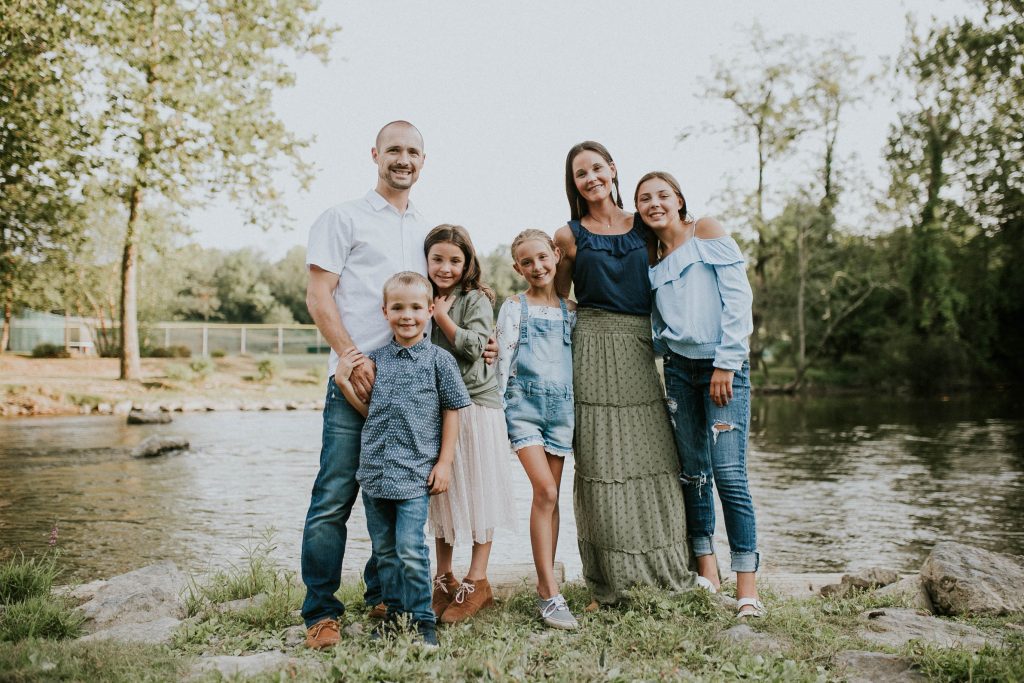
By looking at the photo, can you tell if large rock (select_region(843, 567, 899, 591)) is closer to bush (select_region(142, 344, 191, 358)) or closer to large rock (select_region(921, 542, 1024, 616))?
large rock (select_region(921, 542, 1024, 616))

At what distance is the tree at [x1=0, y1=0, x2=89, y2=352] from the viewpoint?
14.4 metres

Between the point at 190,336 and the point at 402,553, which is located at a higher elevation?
the point at 190,336

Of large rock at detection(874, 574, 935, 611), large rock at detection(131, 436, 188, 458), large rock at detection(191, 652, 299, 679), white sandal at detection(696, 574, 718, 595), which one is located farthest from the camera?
large rock at detection(131, 436, 188, 458)

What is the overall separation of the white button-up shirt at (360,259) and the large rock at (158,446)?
989 centimetres

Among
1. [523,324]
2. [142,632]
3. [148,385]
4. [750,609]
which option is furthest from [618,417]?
[148,385]

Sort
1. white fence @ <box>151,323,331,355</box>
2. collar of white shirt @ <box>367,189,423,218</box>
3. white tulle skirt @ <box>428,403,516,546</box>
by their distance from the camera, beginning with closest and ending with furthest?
1. collar of white shirt @ <box>367,189,423,218</box>
2. white tulle skirt @ <box>428,403,516,546</box>
3. white fence @ <box>151,323,331,355</box>

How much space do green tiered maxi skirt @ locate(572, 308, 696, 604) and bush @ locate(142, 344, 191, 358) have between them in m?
27.5

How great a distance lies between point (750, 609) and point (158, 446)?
10824 millimetres

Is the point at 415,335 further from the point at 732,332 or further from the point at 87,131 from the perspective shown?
the point at 87,131

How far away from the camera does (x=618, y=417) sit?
386 cm

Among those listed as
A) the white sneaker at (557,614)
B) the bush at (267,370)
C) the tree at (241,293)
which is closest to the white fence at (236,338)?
the bush at (267,370)

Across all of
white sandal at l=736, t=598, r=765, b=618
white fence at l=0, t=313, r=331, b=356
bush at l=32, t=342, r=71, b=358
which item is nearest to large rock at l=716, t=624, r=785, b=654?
white sandal at l=736, t=598, r=765, b=618

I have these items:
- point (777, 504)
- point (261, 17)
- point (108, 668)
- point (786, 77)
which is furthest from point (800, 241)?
point (108, 668)

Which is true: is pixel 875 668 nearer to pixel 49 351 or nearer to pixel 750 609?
pixel 750 609
